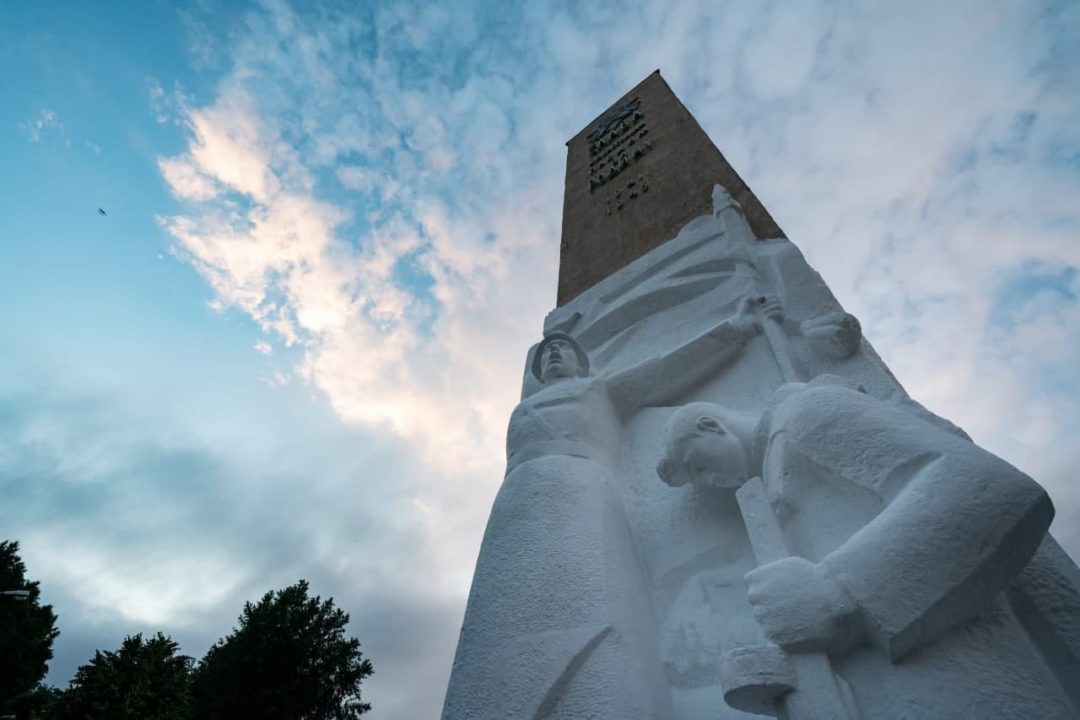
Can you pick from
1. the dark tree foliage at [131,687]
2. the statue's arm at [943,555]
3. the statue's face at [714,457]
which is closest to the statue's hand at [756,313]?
the statue's face at [714,457]

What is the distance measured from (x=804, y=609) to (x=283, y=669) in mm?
15226

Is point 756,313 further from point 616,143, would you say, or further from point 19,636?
point 19,636

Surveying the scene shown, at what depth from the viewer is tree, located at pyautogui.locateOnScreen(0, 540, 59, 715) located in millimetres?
11305

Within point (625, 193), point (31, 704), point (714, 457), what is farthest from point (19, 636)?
point (714, 457)

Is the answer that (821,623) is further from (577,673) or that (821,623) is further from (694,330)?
(694,330)

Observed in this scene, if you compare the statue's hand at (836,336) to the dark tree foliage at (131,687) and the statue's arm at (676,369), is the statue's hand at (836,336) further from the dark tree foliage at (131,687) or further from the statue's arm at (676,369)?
the dark tree foliage at (131,687)

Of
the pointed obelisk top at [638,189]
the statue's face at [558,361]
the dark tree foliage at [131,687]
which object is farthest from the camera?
the dark tree foliage at [131,687]

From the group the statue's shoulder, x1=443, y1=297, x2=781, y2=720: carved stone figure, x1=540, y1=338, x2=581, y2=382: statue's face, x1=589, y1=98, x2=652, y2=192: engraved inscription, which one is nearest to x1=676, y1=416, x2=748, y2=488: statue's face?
the statue's shoulder

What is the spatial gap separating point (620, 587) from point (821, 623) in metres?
0.67

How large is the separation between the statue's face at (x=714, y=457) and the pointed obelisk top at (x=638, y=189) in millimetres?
2215

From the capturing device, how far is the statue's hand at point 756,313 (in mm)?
2627

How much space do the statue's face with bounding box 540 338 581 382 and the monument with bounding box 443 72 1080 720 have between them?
15 mm

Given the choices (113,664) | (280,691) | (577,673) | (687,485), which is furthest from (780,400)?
(280,691)

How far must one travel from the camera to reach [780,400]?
188 centimetres
